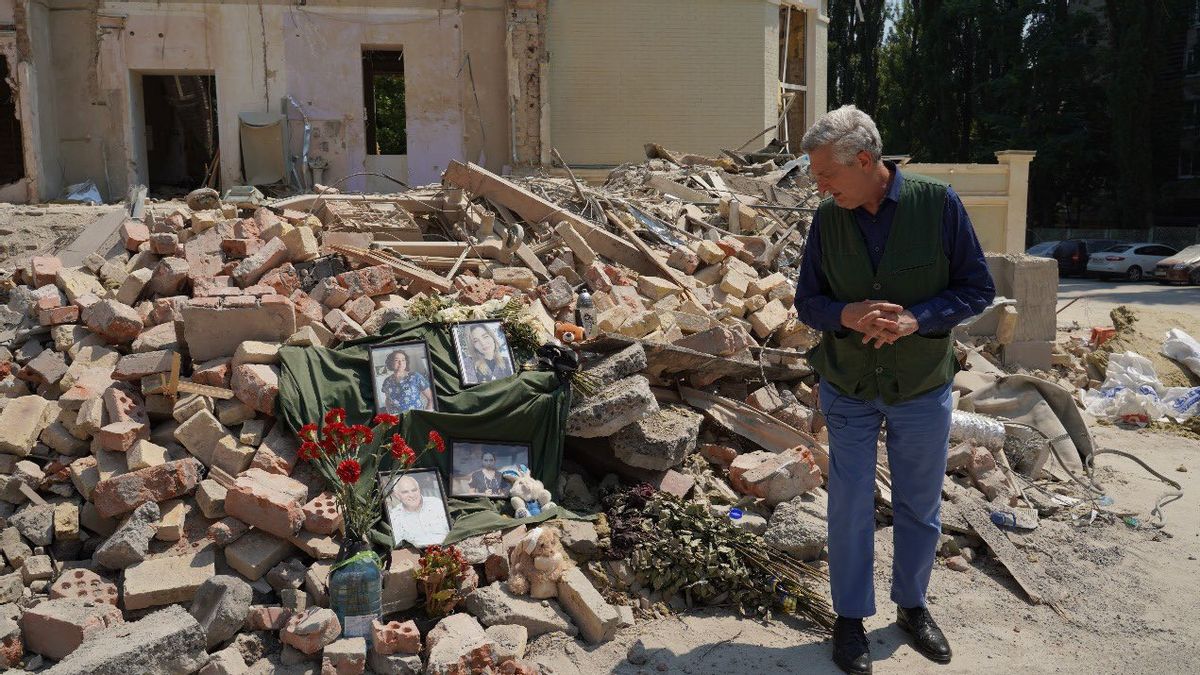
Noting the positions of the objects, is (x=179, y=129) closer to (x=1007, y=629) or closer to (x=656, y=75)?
(x=656, y=75)

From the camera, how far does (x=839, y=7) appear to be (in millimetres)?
35969

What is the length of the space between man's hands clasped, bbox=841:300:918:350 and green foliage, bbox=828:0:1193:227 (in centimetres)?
3106

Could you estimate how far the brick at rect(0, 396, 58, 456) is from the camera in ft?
18.1

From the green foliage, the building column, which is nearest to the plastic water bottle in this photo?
the building column

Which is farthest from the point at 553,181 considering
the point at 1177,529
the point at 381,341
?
the point at 1177,529

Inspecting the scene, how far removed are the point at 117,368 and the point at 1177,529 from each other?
668cm

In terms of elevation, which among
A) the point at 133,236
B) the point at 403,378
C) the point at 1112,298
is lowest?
the point at 1112,298

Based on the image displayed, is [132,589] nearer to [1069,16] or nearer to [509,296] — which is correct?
[509,296]

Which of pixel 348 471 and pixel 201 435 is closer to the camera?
pixel 348 471

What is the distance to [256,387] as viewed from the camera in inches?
219

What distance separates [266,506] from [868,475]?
118 inches

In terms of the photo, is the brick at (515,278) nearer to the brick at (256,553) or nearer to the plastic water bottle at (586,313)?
the plastic water bottle at (586,313)

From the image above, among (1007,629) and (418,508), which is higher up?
(418,508)

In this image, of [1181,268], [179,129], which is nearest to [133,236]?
[179,129]
